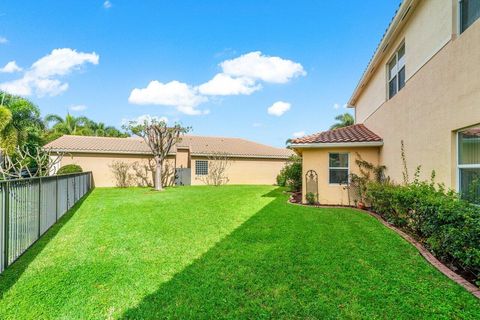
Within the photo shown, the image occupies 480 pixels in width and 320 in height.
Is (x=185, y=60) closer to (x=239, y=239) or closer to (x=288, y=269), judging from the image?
(x=239, y=239)

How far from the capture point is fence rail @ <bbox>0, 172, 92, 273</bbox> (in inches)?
199

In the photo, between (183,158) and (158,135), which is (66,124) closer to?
(183,158)

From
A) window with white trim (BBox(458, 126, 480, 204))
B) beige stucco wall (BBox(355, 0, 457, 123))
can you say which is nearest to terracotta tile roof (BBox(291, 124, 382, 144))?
beige stucco wall (BBox(355, 0, 457, 123))

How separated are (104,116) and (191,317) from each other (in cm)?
4647

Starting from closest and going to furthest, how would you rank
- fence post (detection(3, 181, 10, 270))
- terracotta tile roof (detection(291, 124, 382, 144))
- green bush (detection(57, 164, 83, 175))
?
fence post (detection(3, 181, 10, 270)) < terracotta tile roof (detection(291, 124, 382, 144)) < green bush (detection(57, 164, 83, 175))

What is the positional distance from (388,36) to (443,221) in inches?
285

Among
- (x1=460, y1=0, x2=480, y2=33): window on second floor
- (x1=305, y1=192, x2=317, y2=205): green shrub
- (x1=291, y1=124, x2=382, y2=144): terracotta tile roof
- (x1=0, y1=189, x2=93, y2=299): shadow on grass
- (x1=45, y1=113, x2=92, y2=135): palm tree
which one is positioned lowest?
(x1=0, y1=189, x2=93, y2=299): shadow on grass

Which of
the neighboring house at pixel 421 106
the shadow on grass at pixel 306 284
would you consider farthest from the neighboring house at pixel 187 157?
the shadow on grass at pixel 306 284

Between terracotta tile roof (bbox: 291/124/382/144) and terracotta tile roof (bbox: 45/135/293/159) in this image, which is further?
terracotta tile roof (bbox: 45/135/293/159)

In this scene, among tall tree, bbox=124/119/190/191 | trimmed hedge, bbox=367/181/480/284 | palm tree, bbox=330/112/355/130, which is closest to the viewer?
trimmed hedge, bbox=367/181/480/284

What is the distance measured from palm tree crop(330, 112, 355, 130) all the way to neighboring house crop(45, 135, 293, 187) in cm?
1025

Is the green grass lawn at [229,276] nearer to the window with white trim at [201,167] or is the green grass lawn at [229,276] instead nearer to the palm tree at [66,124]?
the window with white trim at [201,167]

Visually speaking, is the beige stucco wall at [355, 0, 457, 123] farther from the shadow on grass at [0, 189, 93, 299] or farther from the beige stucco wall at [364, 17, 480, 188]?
the shadow on grass at [0, 189, 93, 299]

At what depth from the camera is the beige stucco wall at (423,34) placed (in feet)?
20.8
